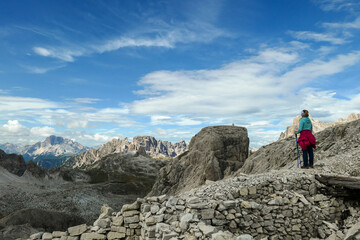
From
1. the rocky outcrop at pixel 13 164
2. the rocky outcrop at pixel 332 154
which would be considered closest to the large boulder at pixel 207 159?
the rocky outcrop at pixel 332 154

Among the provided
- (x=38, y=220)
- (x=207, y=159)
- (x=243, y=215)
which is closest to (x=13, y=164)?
(x=38, y=220)

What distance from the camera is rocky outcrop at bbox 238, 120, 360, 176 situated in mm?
18094

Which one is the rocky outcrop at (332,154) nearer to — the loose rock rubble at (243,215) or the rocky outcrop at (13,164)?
the loose rock rubble at (243,215)

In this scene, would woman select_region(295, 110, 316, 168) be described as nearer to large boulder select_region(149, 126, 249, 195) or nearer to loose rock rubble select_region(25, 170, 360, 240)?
loose rock rubble select_region(25, 170, 360, 240)

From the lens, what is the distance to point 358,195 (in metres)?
14.7

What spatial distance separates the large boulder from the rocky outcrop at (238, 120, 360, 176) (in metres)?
19.3

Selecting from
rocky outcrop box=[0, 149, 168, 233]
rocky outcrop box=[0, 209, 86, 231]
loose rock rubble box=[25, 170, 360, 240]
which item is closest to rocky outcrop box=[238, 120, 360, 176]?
loose rock rubble box=[25, 170, 360, 240]

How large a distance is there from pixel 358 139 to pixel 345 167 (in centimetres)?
664

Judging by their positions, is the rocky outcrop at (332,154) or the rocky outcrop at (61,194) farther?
the rocky outcrop at (61,194)

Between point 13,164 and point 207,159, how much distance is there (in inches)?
6210

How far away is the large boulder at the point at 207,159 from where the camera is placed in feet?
238

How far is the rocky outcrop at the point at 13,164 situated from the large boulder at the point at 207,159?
131205 millimetres

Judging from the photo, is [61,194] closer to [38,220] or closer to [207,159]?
[38,220]

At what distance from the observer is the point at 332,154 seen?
22.9 metres
